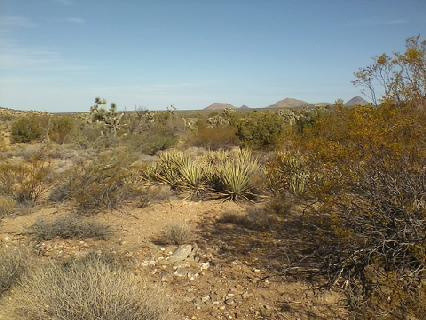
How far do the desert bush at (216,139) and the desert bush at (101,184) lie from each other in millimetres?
10392

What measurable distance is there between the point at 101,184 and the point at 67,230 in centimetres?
240

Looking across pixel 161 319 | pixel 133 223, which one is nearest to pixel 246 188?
pixel 133 223

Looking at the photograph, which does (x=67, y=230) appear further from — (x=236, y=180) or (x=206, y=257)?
(x=236, y=180)

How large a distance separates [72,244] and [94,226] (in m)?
0.57

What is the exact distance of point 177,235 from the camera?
23.4ft

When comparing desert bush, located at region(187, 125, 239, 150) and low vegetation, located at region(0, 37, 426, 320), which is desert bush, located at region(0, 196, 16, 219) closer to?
low vegetation, located at region(0, 37, 426, 320)

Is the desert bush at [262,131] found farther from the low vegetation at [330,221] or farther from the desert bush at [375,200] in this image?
the desert bush at [375,200]

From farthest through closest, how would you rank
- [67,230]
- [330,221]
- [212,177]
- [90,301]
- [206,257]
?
[212,177], [67,230], [206,257], [330,221], [90,301]

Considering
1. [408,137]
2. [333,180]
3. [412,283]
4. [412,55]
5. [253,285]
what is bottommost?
[253,285]

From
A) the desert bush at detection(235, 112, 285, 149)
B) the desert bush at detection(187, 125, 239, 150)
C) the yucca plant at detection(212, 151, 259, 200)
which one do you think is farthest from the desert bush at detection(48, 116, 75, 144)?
the yucca plant at detection(212, 151, 259, 200)

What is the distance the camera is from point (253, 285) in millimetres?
5375

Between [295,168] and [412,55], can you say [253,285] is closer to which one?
[295,168]

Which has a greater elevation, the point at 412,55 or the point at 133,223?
the point at 412,55

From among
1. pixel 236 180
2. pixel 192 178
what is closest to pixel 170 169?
pixel 192 178
